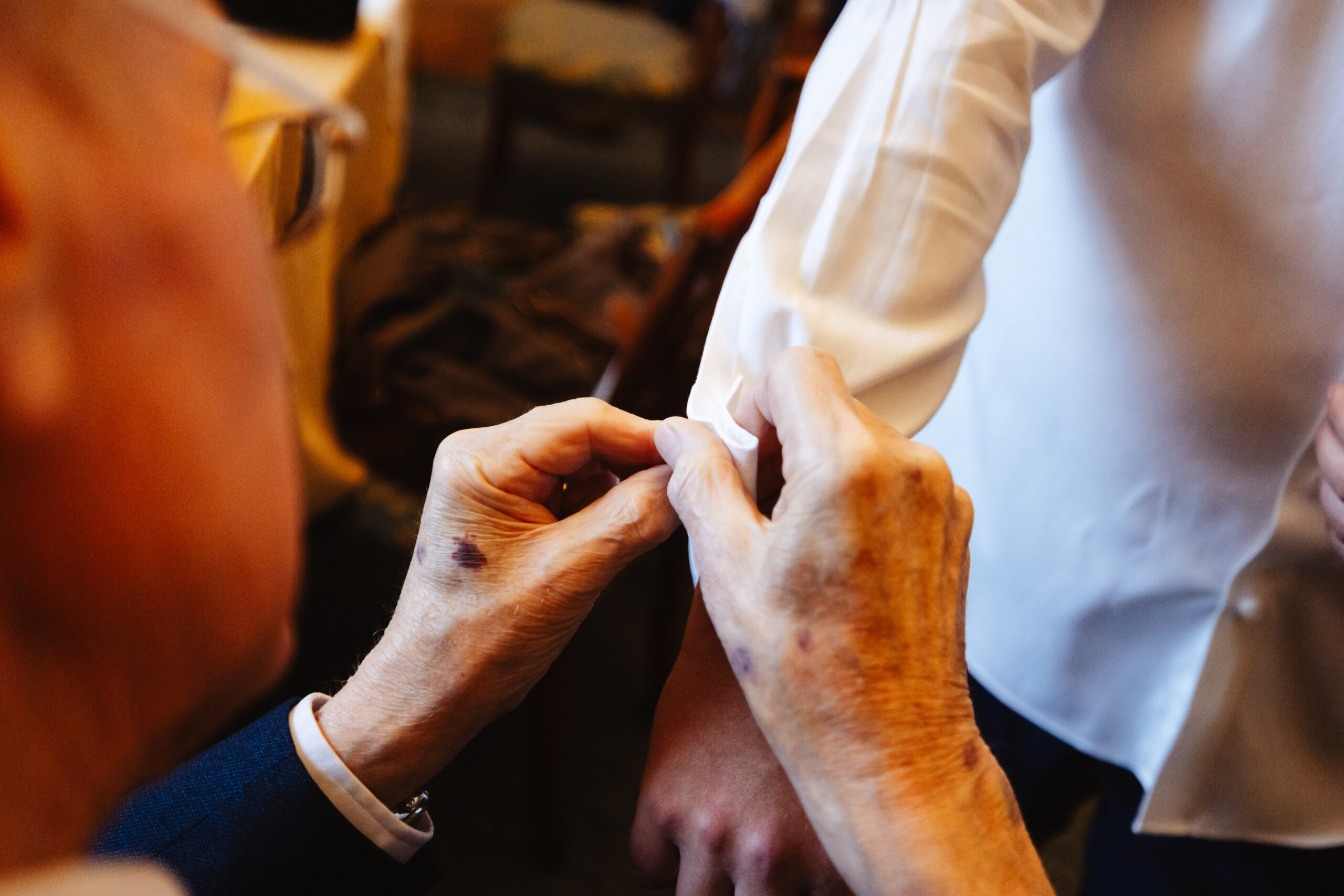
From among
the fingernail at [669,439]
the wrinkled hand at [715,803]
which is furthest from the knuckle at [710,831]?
the fingernail at [669,439]

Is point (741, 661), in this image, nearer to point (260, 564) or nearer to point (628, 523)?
point (628, 523)

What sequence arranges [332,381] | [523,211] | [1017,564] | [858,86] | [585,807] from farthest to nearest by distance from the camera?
[523,211] → [332,381] → [585,807] → [1017,564] → [858,86]

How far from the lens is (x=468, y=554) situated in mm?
515

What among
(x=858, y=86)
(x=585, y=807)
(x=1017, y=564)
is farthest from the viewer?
(x=585, y=807)

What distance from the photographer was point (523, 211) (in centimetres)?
267

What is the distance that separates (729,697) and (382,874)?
0.82 ft

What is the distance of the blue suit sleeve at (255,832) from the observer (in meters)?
0.50

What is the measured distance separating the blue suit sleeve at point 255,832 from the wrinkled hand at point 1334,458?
65 cm

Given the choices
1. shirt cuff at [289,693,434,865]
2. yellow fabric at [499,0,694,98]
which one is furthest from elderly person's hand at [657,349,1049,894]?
yellow fabric at [499,0,694,98]

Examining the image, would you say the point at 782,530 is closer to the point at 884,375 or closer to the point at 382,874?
the point at 884,375

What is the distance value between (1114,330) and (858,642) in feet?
1.20

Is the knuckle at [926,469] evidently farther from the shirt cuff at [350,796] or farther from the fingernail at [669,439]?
the shirt cuff at [350,796]

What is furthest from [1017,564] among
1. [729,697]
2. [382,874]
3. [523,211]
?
[523,211]

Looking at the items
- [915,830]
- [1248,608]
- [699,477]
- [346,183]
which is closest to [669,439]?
[699,477]
